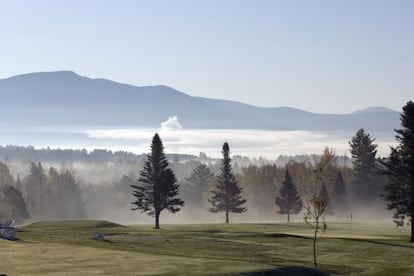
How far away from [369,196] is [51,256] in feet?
474

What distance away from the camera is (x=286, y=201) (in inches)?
6033

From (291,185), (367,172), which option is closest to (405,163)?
(291,185)

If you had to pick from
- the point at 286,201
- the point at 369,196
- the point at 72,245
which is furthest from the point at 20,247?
the point at 369,196

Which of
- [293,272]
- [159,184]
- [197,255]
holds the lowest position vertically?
[293,272]

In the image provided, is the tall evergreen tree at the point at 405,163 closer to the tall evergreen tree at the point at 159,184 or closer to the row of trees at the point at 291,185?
the row of trees at the point at 291,185

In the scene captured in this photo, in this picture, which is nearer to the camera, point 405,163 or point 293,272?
point 293,272

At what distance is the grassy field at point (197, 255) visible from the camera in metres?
54.8

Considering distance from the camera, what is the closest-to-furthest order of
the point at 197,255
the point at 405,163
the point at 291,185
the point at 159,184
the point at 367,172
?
the point at 197,255 < the point at 405,163 < the point at 159,184 < the point at 291,185 < the point at 367,172

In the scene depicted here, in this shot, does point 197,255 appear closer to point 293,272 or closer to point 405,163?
point 293,272

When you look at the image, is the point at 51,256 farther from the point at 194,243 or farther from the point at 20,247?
the point at 194,243

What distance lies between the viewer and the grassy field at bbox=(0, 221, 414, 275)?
5484cm

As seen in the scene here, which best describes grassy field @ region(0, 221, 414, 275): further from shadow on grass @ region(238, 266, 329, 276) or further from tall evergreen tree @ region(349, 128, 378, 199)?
tall evergreen tree @ region(349, 128, 378, 199)

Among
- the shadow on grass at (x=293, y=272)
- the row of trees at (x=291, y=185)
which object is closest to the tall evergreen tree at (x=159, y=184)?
the row of trees at (x=291, y=185)

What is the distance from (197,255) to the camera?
67.7 m
